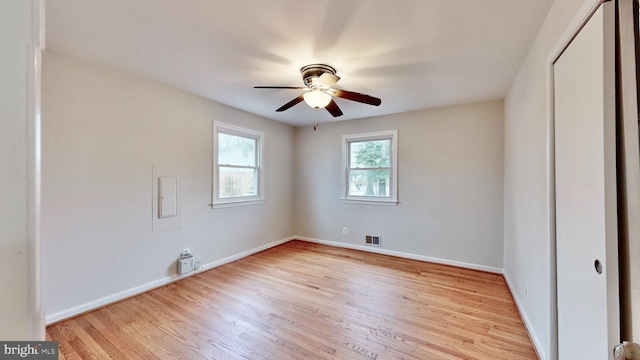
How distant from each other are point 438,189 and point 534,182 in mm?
1783

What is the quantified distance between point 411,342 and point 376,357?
349 mm

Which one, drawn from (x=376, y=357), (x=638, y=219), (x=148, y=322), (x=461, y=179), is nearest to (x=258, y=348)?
(x=376, y=357)

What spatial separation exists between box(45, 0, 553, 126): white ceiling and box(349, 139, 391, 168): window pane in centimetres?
140

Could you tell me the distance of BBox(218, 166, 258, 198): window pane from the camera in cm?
380

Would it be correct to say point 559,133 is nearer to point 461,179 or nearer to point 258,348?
point 461,179

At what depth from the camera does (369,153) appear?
14.6 ft

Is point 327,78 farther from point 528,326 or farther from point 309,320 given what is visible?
point 528,326

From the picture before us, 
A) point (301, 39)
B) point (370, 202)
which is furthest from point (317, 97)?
point (370, 202)

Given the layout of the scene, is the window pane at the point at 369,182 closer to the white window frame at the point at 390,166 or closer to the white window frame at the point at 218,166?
the white window frame at the point at 390,166

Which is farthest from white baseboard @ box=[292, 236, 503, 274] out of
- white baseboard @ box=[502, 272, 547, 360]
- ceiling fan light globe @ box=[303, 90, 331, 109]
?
ceiling fan light globe @ box=[303, 90, 331, 109]

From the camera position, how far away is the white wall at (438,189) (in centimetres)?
344

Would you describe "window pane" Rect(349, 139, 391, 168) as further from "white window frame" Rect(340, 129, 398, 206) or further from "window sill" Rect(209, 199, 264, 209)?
"window sill" Rect(209, 199, 264, 209)

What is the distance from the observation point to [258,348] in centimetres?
193

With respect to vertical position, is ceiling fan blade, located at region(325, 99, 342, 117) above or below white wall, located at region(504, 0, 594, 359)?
above
